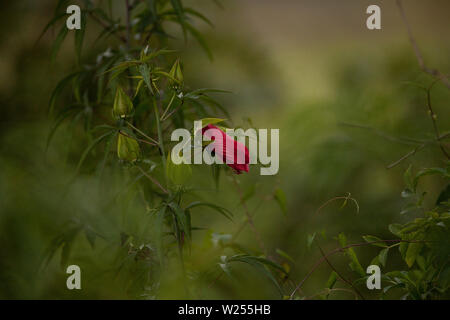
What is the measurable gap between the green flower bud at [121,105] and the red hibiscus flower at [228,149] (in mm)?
74

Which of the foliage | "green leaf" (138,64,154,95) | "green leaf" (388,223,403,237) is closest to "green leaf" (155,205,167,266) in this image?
the foliage

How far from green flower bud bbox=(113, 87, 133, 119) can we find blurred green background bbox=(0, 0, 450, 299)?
0.55 feet

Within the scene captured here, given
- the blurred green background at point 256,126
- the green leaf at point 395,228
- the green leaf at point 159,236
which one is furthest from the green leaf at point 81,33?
the green leaf at point 395,228

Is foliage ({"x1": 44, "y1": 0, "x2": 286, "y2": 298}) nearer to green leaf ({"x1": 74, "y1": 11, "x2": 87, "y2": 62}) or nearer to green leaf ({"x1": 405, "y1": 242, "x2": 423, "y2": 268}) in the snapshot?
green leaf ({"x1": 74, "y1": 11, "x2": 87, "y2": 62})

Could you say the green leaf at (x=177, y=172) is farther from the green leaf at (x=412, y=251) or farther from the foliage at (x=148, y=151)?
the green leaf at (x=412, y=251)

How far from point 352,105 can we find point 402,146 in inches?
6.7

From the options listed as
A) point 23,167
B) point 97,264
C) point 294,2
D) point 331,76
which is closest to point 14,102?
point 23,167

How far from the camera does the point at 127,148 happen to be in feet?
1.40

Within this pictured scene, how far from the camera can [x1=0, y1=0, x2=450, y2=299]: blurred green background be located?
72 cm

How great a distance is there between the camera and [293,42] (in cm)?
170

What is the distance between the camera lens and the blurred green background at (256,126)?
72 cm

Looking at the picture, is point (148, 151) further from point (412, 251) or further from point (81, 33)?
point (412, 251)

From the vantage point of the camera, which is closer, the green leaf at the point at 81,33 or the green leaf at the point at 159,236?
the green leaf at the point at 159,236
